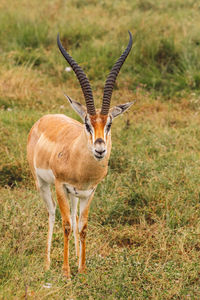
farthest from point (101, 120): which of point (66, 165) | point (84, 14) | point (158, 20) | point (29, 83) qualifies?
point (84, 14)

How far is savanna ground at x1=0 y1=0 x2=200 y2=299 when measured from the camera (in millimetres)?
3570

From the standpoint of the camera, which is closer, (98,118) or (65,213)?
(98,118)

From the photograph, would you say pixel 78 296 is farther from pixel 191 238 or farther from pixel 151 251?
pixel 191 238

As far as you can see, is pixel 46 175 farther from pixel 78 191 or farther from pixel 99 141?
pixel 99 141

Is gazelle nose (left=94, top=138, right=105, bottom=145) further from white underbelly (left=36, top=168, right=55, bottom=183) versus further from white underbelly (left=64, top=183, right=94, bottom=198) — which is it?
white underbelly (left=36, top=168, right=55, bottom=183)

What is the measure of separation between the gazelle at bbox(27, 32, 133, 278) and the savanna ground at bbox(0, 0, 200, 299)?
0.27 meters

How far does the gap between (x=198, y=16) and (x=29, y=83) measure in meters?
4.96

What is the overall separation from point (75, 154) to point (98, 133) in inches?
16.2

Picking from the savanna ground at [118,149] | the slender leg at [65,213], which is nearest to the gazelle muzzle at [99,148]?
the slender leg at [65,213]

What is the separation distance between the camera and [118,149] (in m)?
5.86

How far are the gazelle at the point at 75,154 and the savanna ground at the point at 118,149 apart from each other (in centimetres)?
27

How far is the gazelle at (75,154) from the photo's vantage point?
3573 millimetres

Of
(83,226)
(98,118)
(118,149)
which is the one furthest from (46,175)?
(118,149)

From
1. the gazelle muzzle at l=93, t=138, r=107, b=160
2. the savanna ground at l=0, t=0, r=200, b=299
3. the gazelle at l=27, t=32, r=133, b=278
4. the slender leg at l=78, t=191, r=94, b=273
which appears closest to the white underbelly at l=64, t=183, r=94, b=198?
the gazelle at l=27, t=32, r=133, b=278
